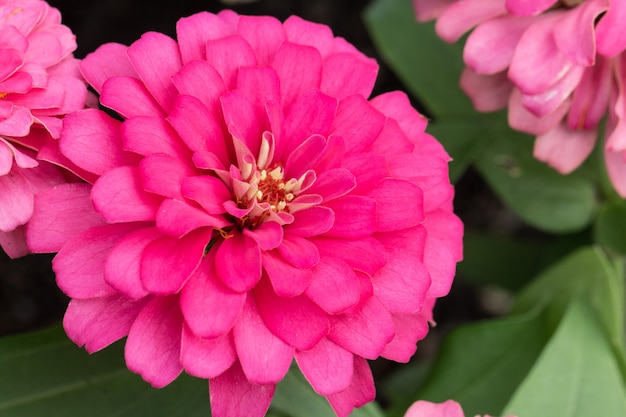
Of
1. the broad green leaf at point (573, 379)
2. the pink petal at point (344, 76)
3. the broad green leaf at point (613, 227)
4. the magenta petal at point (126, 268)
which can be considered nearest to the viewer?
the magenta petal at point (126, 268)

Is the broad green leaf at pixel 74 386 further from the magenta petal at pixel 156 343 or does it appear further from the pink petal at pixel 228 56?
the pink petal at pixel 228 56

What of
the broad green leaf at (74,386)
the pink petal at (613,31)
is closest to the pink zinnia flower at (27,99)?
the broad green leaf at (74,386)

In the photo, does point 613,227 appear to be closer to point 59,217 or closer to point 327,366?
point 327,366

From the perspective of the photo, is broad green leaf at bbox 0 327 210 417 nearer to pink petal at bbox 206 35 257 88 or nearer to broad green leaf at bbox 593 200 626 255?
pink petal at bbox 206 35 257 88

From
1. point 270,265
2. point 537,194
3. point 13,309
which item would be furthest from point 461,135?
point 13,309

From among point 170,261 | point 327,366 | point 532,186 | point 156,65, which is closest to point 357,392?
point 327,366

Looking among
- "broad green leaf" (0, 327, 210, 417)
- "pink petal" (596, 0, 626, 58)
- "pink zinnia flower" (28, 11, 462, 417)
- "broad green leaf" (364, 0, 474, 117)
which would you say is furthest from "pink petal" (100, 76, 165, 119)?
"broad green leaf" (364, 0, 474, 117)

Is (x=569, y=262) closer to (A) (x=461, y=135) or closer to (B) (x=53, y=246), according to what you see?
(A) (x=461, y=135)
